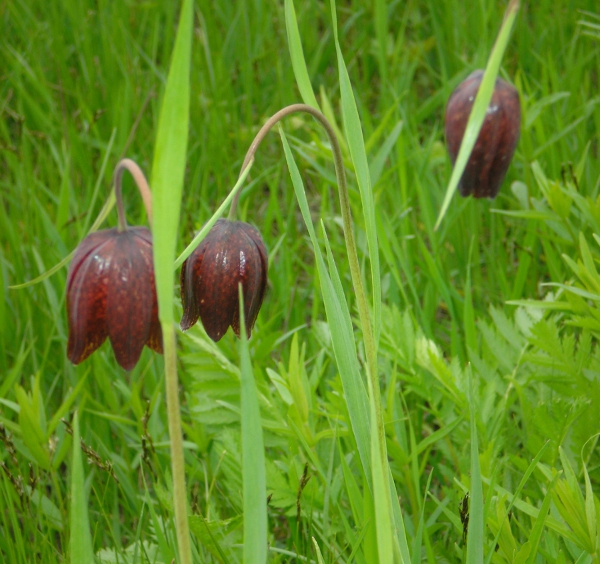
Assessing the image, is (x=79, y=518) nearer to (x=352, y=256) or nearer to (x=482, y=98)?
(x=352, y=256)

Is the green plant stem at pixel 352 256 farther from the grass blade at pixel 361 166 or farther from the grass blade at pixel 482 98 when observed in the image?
the grass blade at pixel 482 98

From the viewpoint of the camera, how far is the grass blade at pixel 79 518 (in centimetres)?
54

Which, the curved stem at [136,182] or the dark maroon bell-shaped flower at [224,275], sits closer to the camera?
the curved stem at [136,182]

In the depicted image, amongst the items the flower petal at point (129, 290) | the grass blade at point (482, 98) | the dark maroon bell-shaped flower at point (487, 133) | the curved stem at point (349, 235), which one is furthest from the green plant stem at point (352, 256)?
the dark maroon bell-shaped flower at point (487, 133)

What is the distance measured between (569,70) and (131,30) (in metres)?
1.55

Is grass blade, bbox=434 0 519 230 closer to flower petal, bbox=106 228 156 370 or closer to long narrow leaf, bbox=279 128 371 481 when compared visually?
long narrow leaf, bbox=279 128 371 481

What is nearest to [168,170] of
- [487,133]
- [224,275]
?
[224,275]

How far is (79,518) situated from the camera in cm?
57

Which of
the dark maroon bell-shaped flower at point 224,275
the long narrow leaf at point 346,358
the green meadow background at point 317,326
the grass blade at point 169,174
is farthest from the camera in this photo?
the green meadow background at point 317,326

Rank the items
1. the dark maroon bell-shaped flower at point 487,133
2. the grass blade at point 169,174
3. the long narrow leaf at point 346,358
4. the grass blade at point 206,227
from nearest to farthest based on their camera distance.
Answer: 1. the grass blade at point 169,174
2. the grass blade at point 206,227
3. the long narrow leaf at point 346,358
4. the dark maroon bell-shaped flower at point 487,133

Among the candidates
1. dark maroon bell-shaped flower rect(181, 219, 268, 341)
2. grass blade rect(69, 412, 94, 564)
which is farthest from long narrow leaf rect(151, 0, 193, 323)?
dark maroon bell-shaped flower rect(181, 219, 268, 341)

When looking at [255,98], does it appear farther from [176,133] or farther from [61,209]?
[176,133]

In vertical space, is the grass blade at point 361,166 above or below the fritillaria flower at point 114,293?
above

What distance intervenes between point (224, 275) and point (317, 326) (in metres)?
0.38
